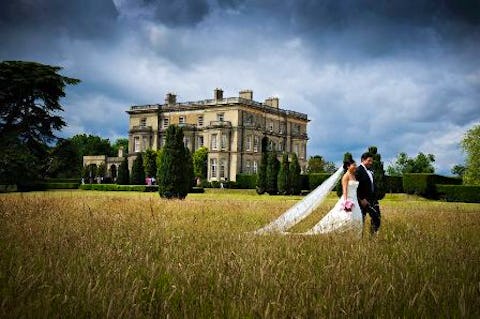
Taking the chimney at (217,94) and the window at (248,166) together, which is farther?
the chimney at (217,94)

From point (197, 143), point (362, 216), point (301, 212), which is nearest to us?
point (362, 216)

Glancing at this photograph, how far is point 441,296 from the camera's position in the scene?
Answer: 3.46 m

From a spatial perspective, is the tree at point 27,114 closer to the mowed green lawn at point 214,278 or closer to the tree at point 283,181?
the tree at point 283,181

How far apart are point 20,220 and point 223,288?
5.89m

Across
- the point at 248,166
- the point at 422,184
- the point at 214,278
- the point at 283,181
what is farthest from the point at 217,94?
the point at 214,278

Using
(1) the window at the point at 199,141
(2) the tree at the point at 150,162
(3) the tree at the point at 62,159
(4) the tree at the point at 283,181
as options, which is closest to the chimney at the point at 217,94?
(1) the window at the point at 199,141

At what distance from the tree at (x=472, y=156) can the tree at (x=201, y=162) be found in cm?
3268

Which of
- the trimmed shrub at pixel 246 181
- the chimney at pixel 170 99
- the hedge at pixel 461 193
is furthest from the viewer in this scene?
the chimney at pixel 170 99

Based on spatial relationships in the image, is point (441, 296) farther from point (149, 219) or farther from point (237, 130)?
point (237, 130)

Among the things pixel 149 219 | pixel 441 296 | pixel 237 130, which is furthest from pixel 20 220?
pixel 237 130

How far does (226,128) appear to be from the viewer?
65.6 meters

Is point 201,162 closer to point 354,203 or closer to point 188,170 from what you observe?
point 188,170

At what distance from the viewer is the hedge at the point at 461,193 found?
35875 millimetres

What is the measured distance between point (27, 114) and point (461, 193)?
33.9 m
